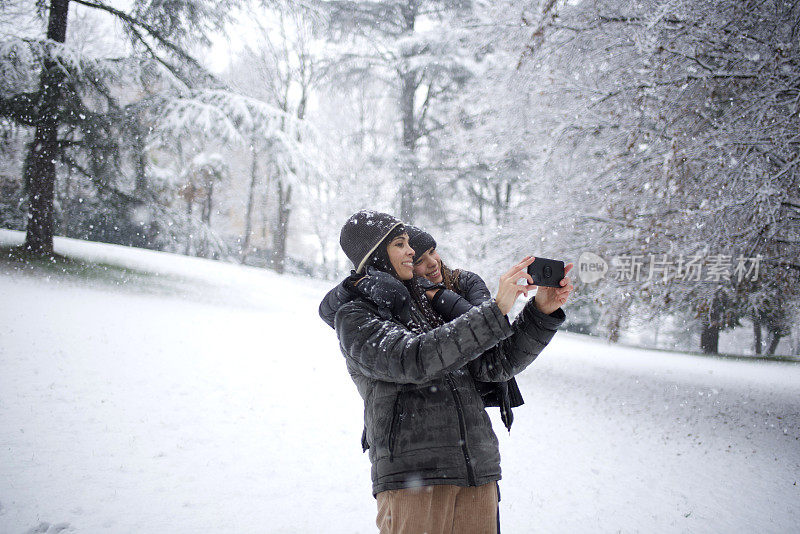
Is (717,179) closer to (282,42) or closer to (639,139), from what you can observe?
(639,139)

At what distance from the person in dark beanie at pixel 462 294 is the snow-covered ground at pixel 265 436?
2270 millimetres

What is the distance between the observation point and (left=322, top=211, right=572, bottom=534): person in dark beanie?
1.38 metres

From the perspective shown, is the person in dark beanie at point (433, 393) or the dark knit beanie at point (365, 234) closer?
the person in dark beanie at point (433, 393)

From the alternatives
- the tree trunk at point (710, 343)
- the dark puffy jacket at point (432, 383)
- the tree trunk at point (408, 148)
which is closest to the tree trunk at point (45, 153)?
the tree trunk at point (408, 148)

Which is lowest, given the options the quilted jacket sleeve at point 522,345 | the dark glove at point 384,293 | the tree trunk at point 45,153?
the quilted jacket sleeve at point 522,345

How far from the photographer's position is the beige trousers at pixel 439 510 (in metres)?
1.53

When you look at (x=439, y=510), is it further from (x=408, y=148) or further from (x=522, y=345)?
(x=408, y=148)

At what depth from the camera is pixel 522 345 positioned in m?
1.63

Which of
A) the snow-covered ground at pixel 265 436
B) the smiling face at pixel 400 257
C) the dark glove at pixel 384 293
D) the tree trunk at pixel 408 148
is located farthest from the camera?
the tree trunk at pixel 408 148

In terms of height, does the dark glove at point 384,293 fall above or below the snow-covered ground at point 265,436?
above

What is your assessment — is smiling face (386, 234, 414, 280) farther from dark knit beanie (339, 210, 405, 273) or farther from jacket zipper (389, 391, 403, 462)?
jacket zipper (389, 391, 403, 462)

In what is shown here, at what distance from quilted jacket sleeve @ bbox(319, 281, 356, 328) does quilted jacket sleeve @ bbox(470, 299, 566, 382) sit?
58cm

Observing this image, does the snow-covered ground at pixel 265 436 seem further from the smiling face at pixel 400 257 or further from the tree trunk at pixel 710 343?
the tree trunk at pixel 710 343

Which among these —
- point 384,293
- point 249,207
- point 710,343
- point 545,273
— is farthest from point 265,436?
point 249,207
